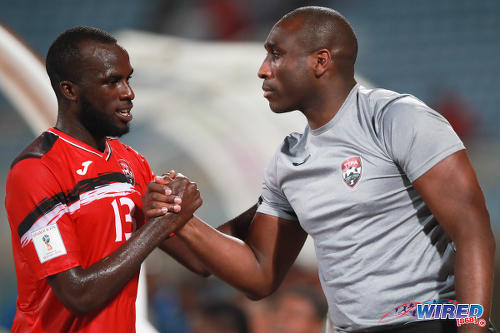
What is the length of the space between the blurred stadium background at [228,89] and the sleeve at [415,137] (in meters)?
3.26

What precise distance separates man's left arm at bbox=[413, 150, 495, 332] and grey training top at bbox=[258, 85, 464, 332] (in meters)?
0.06

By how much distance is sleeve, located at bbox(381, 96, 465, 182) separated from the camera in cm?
191

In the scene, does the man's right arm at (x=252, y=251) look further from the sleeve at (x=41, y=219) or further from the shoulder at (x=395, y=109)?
the shoulder at (x=395, y=109)

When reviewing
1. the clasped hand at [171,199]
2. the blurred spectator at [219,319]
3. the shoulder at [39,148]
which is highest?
the shoulder at [39,148]

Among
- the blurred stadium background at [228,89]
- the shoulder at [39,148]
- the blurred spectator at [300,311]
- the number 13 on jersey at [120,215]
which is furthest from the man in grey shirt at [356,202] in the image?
the blurred stadium background at [228,89]

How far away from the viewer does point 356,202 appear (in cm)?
208

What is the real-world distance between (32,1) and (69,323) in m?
6.93

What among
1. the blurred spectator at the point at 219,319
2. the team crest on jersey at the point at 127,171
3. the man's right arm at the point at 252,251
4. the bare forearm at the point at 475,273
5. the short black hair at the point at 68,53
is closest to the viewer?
the bare forearm at the point at 475,273

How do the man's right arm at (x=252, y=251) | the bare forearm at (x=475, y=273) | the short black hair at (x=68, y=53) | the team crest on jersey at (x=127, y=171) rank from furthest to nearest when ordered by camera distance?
the man's right arm at (x=252, y=251), the team crest on jersey at (x=127, y=171), the short black hair at (x=68, y=53), the bare forearm at (x=475, y=273)

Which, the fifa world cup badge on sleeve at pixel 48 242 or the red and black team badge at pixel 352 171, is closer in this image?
the fifa world cup badge on sleeve at pixel 48 242

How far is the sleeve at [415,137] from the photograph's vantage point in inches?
75.1
